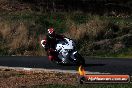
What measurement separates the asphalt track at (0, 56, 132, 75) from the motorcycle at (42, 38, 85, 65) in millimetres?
371

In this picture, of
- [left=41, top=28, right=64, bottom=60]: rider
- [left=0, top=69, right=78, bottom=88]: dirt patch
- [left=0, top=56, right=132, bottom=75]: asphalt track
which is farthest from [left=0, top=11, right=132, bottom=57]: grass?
[left=0, top=69, right=78, bottom=88]: dirt patch

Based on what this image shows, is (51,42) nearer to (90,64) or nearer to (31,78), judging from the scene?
(90,64)

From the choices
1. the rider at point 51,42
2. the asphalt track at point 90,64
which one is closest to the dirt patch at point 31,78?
the asphalt track at point 90,64

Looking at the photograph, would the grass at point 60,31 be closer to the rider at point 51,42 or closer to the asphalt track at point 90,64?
the asphalt track at point 90,64

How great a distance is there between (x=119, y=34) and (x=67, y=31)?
10.9ft

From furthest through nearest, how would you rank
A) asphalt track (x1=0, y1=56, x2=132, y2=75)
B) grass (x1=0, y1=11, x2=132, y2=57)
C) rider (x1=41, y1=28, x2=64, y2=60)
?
grass (x1=0, y1=11, x2=132, y2=57) < rider (x1=41, y1=28, x2=64, y2=60) < asphalt track (x1=0, y1=56, x2=132, y2=75)

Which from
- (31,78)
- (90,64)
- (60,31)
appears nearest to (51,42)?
(90,64)

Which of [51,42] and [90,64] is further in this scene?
[90,64]

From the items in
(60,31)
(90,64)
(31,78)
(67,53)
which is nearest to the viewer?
(31,78)

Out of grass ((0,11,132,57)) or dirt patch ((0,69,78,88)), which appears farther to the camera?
grass ((0,11,132,57))

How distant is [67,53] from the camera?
69.1 ft

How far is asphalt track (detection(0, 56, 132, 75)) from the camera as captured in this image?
19.6 m

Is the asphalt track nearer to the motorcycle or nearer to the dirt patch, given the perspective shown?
the motorcycle

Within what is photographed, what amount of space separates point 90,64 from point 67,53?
1239 millimetres
